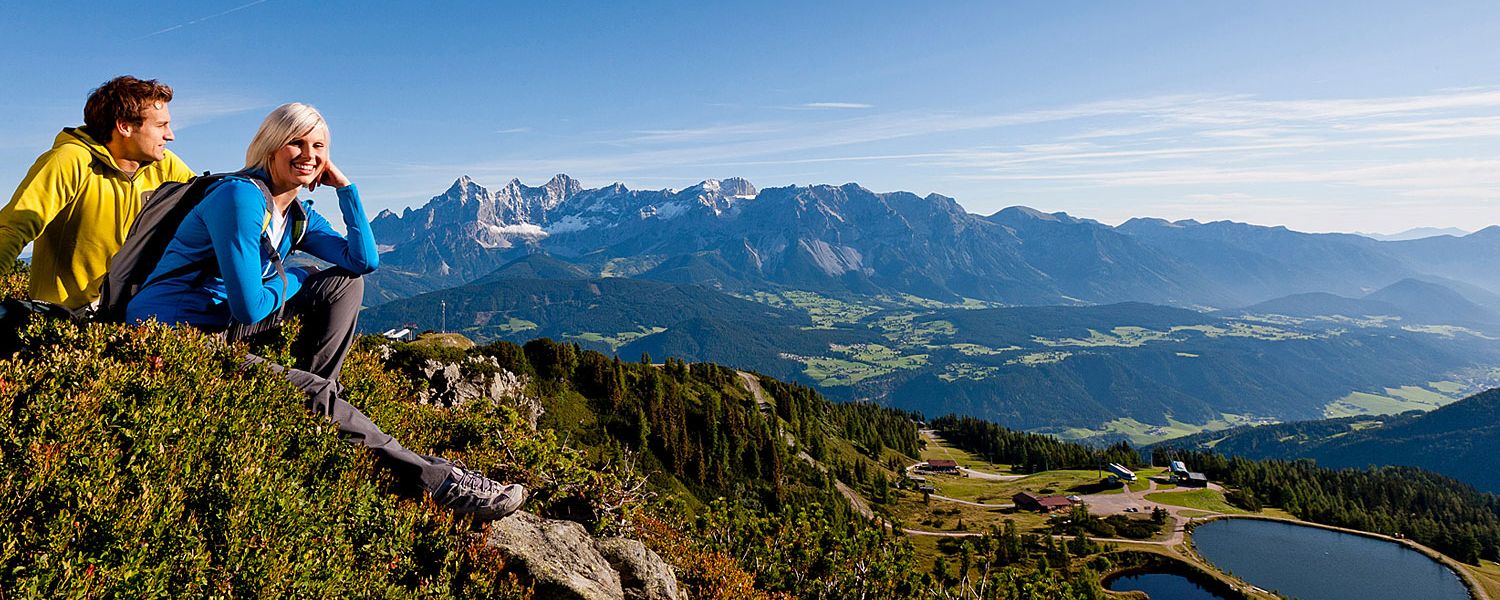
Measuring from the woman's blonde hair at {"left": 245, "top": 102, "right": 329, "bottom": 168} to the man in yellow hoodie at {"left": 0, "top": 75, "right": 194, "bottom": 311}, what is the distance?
216 centimetres

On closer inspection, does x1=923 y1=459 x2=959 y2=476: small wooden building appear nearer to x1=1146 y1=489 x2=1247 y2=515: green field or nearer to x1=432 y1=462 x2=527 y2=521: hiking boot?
x1=1146 y1=489 x2=1247 y2=515: green field

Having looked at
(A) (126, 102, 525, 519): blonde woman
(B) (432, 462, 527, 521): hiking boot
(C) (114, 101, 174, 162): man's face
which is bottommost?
(B) (432, 462, 527, 521): hiking boot

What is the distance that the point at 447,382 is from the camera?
7431cm

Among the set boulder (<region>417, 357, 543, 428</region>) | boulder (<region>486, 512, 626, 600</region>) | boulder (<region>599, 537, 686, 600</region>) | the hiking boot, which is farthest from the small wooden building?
the hiking boot

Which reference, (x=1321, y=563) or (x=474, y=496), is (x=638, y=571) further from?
(x=1321, y=563)

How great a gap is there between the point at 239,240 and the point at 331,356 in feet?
8.69

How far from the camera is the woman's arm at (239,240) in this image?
20.3ft

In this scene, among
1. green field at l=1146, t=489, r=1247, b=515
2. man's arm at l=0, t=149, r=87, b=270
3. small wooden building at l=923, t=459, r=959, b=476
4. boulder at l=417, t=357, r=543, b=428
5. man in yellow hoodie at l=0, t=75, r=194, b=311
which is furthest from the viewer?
small wooden building at l=923, t=459, r=959, b=476

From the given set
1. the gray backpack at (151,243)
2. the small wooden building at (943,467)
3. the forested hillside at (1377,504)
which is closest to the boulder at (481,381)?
the gray backpack at (151,243)

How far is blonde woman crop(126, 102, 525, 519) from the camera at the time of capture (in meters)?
6.37

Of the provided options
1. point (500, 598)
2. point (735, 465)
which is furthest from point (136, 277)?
point (735, 465)

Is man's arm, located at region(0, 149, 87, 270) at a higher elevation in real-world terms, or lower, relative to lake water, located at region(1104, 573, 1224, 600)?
higher

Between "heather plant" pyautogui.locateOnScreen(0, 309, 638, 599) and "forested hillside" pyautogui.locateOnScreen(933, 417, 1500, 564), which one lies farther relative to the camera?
"forested hillside" pyautogui.locateOnScreen(933, 417, 1500, 564)

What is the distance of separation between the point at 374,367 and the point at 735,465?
108 meters
